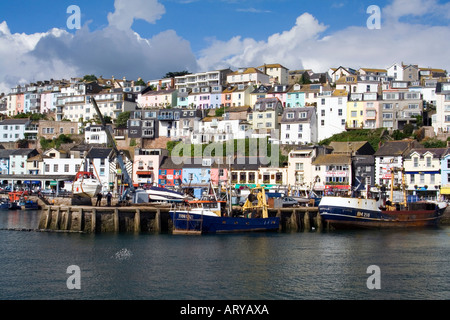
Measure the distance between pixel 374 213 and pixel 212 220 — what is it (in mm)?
16026

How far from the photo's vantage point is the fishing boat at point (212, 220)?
45.2m

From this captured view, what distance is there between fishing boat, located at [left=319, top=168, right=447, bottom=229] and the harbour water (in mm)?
4221

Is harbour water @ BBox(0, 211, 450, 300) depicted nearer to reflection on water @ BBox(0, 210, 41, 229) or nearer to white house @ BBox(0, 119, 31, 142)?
reflection on water @ BBox(0, 210, 41, 229)

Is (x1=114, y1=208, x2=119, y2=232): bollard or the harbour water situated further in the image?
(x1=114, y1=208, x2=119, y2=232): bollard

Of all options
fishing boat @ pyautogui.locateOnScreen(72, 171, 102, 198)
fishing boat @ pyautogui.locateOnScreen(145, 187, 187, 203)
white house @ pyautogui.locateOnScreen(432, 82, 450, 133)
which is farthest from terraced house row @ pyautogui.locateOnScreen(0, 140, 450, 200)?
fishing boat @ pyautogui.locateOnScreen(72, 171, 102, 198)

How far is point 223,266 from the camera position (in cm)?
3231

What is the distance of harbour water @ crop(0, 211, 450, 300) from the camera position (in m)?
26.9

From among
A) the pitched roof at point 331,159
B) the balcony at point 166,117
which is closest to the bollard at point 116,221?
the pitched roof at point 331,159

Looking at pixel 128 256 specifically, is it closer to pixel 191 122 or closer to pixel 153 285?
pixel 153 285

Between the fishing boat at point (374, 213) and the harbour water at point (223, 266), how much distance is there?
4221mm

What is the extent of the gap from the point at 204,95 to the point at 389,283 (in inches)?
3113

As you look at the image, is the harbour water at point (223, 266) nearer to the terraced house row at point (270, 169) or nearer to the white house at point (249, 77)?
the terraced house row at point (270, 169)

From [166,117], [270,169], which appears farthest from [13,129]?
[270,169]
